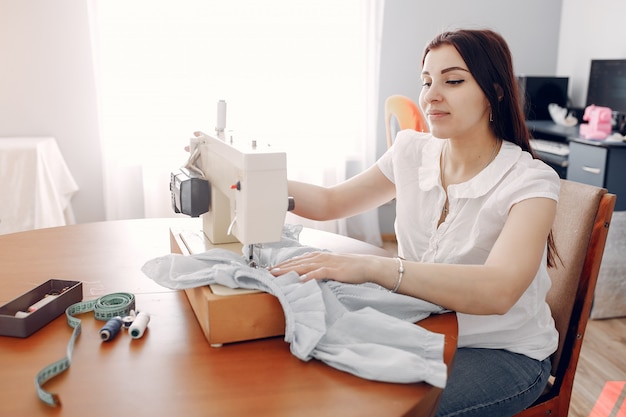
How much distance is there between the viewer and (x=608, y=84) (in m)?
3.63

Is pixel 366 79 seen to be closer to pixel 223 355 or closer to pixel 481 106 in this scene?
pixel 481 106

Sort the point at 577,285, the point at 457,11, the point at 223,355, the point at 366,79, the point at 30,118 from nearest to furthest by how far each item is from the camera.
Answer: the point at 223,355 → the point at 577,285 → the point at 30,118 → the point at 366,79 → the point at 457,11

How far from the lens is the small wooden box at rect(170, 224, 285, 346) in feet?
3.30

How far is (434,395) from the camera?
0.91m

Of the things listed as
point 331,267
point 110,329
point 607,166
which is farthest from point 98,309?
point 607,166

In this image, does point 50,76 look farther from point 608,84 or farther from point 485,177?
point 608,84

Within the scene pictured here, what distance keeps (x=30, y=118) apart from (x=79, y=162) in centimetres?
37

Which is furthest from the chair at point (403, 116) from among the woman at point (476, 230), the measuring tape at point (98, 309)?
the measuring tape at point (98, 309)

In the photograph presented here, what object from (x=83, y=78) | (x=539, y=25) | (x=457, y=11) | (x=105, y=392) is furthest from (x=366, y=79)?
(x=105, y=392)

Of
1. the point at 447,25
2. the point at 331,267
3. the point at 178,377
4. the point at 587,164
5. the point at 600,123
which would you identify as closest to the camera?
the point at 178,377

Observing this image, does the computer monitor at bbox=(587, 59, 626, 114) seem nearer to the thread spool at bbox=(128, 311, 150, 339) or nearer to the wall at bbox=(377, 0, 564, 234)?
the wall at bbox=(377, 0, 564, 234)

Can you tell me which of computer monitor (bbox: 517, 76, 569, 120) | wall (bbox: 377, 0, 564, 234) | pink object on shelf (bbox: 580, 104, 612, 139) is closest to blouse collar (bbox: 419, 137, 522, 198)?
pink object on shelf (bbox: 580, 104, 612, 139)

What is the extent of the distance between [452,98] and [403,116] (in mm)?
1710

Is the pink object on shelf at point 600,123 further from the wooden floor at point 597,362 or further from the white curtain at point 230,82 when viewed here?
the white curtain at point 230,82
